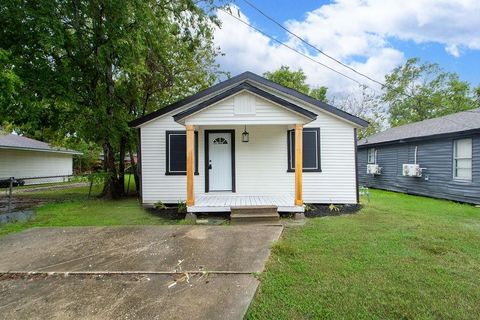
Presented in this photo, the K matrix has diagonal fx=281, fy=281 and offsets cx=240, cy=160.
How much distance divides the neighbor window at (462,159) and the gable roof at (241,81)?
13.2ft

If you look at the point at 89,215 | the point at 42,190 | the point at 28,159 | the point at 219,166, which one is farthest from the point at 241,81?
the point at 28,159

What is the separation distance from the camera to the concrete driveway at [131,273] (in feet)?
8.86

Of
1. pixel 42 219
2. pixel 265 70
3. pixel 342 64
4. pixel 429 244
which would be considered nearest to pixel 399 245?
pixel 429 244

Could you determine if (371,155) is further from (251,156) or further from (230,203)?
(230,203)

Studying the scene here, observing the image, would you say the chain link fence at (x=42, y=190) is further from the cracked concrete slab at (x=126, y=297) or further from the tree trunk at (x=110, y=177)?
the cracked concrete slab at (x=126, y=297)

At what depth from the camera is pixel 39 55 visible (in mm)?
8281

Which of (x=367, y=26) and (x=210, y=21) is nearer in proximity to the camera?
(x=210, y=21)

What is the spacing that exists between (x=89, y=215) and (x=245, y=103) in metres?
4.90

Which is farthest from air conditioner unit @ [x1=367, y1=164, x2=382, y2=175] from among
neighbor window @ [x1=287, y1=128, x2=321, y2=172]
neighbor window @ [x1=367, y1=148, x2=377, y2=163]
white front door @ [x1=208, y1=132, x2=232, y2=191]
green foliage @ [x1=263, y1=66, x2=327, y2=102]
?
green foliage @ [x1=263, y1=66, x2=327, y2=102]

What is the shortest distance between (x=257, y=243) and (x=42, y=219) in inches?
217

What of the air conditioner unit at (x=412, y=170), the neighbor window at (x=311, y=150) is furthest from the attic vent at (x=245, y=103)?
the air conditioner unit at (x=412, y=170)

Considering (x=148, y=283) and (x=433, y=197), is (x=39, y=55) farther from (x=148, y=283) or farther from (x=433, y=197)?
(x=433, y=197)

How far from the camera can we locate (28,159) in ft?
57.4

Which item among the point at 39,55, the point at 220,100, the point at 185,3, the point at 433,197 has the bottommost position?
the point at 433,197
